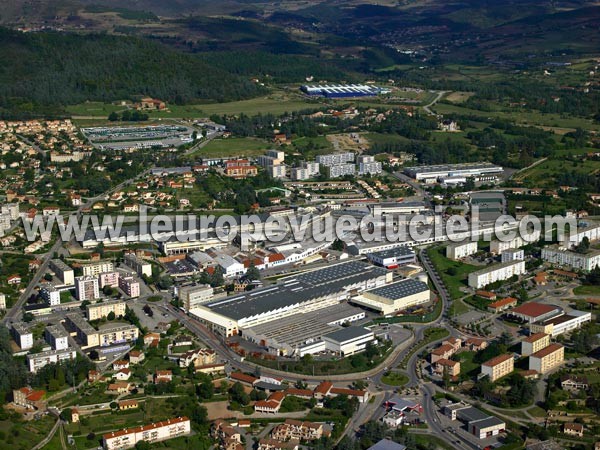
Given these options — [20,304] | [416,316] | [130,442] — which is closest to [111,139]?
[20,304]

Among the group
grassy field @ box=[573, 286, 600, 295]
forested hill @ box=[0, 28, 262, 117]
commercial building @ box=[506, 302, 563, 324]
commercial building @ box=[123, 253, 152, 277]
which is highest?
forested hill @ box=[0, 28, 262, 117]

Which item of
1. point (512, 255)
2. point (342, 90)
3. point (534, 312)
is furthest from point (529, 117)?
point (534, 312)

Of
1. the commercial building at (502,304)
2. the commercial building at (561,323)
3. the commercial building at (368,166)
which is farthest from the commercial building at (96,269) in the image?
the commercial building at (368,166)

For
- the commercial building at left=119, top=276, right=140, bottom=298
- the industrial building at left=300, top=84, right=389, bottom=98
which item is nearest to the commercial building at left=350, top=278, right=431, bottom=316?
the commercial building at left=119, top=276, right=140, bottom=298

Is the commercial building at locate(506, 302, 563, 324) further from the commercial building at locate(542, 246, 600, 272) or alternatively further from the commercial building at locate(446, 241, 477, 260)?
the commercial building at locate(446, 241, 477, 260)

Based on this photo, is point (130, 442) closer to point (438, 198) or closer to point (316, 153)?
point (438, 198)

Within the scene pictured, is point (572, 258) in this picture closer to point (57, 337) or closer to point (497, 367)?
point (497, 367)
